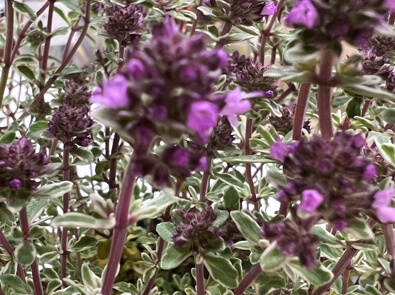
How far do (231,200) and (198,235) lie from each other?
0.14 metres

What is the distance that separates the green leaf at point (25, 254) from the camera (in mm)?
661

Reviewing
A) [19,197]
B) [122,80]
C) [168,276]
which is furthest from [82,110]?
[168,276]

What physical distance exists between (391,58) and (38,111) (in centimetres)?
85

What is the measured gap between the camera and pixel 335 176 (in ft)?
1.65

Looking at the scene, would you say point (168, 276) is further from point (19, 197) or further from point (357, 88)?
point (357, 88)

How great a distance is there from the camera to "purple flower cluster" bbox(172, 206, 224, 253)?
69 centimetres

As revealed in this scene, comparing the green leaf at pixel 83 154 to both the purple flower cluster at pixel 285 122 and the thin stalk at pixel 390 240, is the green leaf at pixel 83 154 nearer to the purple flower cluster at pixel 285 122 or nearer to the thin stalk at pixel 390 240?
the purple flower cluster at pixel 285 122

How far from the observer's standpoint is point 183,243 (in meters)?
0.69

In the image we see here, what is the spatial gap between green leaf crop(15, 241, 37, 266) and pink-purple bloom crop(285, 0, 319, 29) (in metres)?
0.49

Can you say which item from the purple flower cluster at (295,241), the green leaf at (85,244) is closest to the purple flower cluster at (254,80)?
the purple flower cluster at (295,241)

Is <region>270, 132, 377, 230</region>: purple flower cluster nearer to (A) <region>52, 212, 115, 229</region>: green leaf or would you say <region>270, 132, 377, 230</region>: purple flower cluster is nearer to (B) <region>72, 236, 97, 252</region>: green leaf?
(A) <region>52, 212, 115, 229</region>: green leaf

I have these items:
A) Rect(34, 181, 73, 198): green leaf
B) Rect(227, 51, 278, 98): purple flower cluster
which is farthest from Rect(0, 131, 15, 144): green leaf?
Rect(227, 51, 278, 98): purple flower cluster

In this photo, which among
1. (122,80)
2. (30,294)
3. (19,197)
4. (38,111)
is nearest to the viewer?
(122,80)

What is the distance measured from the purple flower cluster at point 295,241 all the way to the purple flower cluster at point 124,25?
1.90 feet
